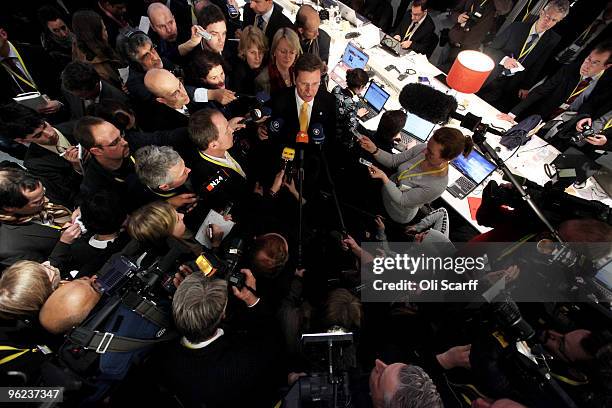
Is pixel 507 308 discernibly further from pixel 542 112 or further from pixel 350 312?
pixel 542 112

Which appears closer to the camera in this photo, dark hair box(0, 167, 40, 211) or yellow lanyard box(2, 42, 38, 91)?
dark hair box(0, 167, 40, 211)

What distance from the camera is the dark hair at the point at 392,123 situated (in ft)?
10.3

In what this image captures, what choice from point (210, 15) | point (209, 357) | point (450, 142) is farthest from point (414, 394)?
point (210, 15)

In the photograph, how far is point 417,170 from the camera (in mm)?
2809

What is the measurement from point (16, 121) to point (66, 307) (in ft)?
5.99

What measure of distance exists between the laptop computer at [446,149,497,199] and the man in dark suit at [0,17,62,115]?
442 centimetres

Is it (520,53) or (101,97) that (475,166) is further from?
(101,97)

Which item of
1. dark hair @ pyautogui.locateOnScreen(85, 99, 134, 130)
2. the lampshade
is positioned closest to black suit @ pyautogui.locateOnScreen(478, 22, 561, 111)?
the lampshade

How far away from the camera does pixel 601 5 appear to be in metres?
5.07

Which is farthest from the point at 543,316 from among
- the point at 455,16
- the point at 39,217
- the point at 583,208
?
the point at 455,16

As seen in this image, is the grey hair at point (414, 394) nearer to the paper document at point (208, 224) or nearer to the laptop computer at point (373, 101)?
the paper document at point (208, 224)

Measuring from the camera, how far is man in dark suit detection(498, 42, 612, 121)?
366cm

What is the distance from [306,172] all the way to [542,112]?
3711 millimetres

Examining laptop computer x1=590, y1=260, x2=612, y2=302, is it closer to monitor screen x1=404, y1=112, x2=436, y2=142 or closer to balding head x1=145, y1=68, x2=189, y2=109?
monitor screen x1=404, y1=112, x2=436, y2=142
